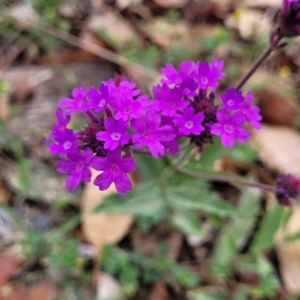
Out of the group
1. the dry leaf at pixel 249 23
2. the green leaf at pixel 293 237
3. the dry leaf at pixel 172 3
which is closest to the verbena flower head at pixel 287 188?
the green leaf at pixel 293 237

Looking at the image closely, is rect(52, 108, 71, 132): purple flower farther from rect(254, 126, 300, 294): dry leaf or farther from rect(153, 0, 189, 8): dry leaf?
rect(153, 0, 189, 8): dry leaf

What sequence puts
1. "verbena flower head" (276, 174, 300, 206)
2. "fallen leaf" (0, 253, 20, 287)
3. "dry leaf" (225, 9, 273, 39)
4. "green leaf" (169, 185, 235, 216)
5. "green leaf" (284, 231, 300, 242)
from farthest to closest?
"dry leaf" (225, 9, 273, 39) < "fallen leaf" (0, 253, 20, 287) < "green leaf" (284, 231, 300, 242) < "green leaf" (169, 185, 235, 216) < "verbena flower head" (276, 174, 300, 206)

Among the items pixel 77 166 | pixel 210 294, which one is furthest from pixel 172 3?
pixel 77 166

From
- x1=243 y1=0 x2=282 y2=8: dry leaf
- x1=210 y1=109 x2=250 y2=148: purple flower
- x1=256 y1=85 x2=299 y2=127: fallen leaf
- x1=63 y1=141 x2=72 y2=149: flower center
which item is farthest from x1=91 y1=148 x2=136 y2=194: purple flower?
x1=243 y1=0 x2=282 y2=8: dry leaf

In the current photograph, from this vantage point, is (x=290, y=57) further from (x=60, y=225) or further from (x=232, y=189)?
(x=60, y=225)

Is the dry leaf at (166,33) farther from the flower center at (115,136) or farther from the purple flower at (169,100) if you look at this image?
the flower center at (115,136)

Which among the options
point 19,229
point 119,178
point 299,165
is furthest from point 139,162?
point 299,165
